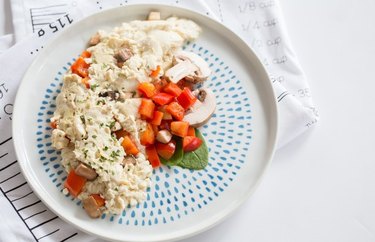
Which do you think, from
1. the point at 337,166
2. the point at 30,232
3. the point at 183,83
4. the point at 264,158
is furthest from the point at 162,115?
the point at 337,166

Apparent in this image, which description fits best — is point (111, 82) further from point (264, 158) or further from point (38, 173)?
point (264, 158)

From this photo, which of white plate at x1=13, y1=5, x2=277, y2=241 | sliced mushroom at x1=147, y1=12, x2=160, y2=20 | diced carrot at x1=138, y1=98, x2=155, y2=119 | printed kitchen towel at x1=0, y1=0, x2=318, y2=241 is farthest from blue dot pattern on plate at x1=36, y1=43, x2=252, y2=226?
sliced mushroom at x1=147, y1=12, x2=160, y2=20

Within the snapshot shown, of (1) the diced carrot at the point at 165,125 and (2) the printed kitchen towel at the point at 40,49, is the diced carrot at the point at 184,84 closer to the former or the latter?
(1) the diced carrot at the point at 165,125

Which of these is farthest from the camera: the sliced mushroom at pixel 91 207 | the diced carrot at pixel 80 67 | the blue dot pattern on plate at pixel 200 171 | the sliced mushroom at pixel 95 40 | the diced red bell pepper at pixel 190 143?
the sliced mushroom at pixel 95 40

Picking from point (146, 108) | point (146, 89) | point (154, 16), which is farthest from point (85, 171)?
point (154, 16)

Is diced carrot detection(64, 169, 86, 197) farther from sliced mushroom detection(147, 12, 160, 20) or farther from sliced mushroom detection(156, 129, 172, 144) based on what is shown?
sliced mushroom detection(147, 12, 160, 20)

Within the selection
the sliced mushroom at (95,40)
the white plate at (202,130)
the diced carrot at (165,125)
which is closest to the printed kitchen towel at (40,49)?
the white plate at (202,130)
